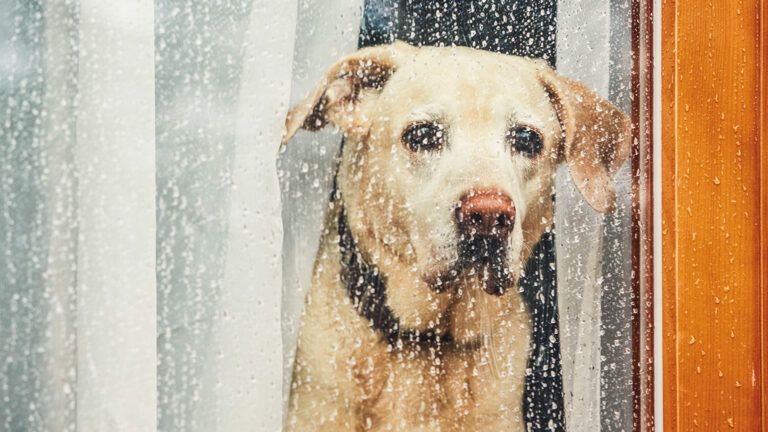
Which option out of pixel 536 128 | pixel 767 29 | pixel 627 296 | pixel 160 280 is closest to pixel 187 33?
pixel 160 280

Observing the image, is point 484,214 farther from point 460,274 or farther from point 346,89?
point 346,89

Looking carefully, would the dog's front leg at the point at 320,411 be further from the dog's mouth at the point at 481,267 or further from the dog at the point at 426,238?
the dog's mouth at the point at 481,267

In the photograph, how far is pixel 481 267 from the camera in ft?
2.06

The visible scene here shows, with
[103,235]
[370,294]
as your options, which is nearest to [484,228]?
[370,294]

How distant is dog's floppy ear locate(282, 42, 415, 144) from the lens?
0.61 metres

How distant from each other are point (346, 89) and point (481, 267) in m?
0.21

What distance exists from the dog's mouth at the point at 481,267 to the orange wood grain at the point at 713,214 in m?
0.18

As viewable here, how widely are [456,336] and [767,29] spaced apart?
47 cm

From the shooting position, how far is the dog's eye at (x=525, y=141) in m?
0.63

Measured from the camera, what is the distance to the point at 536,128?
2.12 ft

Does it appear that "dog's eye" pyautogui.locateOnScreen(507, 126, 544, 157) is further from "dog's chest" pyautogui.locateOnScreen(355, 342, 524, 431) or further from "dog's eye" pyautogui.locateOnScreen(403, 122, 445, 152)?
"dog's chest" pyautogui.locateOnScreen(355, 342, 524, 431)

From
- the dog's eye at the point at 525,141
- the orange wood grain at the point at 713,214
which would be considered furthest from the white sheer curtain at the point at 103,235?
the orange wood grain at the point at 713,214

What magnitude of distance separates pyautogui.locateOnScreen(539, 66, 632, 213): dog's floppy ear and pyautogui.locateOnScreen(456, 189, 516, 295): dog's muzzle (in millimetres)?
97

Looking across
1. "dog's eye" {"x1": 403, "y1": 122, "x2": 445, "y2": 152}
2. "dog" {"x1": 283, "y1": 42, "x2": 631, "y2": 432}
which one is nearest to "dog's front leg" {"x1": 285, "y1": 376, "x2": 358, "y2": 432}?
"dog" {"x1": 283, "y1": 42, "x2": 631, "y2": 432}
